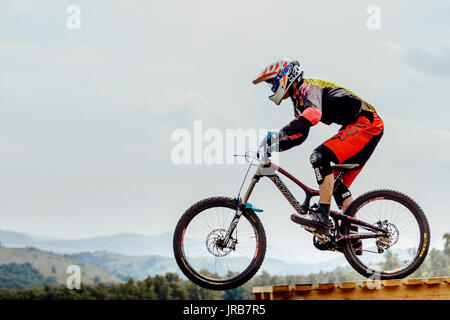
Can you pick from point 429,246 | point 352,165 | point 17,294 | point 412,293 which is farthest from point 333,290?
point 17,294

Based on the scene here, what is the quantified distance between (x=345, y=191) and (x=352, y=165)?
55cm

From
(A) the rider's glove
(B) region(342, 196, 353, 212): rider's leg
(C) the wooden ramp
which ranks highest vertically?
(A) the rider's glove

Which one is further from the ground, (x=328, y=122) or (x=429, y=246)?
(x=328, y=122)

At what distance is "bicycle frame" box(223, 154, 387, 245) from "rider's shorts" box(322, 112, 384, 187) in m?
0.71

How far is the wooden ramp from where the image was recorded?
8680mm

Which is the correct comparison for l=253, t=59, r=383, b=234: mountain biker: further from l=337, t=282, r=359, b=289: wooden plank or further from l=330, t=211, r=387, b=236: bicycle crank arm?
l=337, t=282, r=359, b=289: wooden plank

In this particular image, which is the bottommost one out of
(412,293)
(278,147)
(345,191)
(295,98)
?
(412,293)

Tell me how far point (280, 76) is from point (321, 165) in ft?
4.82

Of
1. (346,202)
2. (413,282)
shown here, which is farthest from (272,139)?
(413,282)

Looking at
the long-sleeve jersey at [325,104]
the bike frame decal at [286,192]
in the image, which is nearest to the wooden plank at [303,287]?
the bike frame decal at [286,192]

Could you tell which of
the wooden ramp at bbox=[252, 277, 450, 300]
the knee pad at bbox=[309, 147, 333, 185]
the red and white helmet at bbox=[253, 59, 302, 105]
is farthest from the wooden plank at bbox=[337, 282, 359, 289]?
the red and white helmet at bbox=[253, 59, 302, 105]

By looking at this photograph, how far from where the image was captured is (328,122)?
26.5ft

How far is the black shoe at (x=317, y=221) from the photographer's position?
7672 mm
